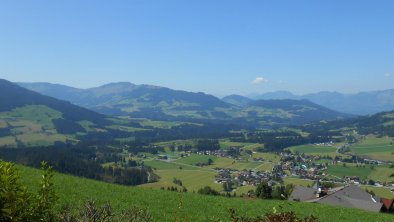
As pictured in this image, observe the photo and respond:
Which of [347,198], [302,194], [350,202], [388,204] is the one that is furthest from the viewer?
[302,194]

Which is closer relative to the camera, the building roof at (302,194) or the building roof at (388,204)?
the building roof at (388,204)

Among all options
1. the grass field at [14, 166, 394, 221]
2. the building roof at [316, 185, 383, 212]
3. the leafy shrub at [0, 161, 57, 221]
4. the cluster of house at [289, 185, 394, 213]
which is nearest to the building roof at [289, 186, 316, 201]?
the cluster of house at [289, 185, 394, 213]

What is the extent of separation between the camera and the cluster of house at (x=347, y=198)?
52.2 m

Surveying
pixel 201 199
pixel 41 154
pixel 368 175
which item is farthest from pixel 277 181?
pixel 201 199

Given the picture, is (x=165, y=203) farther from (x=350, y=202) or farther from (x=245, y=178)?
(x=245, y=178)

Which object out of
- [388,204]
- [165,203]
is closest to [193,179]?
[388,204]

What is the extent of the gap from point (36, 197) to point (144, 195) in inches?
788

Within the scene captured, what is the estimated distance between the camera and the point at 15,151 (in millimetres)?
186750

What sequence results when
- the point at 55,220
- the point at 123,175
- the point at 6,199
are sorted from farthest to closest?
the point at 123,175, the point at 55,220, the point at 6,199

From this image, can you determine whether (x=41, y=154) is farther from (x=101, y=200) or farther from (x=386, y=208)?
(x=101, y=200)

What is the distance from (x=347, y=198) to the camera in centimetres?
5528

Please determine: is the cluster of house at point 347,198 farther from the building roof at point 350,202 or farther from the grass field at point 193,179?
the grass field at point 193,179

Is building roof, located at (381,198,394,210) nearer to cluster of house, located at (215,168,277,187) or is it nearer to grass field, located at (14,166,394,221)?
grass field, located at (14,166,394,221)

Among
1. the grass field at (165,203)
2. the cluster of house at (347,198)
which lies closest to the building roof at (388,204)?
the cluster of house at (347,198)
